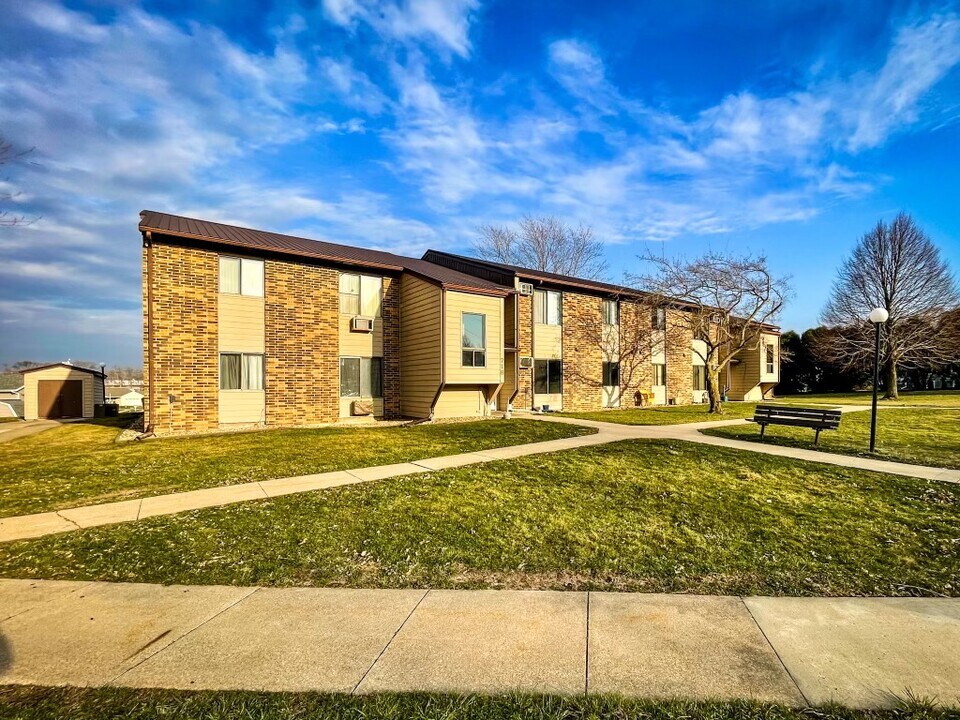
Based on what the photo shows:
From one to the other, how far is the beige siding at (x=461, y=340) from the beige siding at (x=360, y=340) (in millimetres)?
3113

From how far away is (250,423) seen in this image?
14.6 m

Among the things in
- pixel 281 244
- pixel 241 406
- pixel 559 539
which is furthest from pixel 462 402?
pixel 559 539

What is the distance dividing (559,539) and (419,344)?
1206cm

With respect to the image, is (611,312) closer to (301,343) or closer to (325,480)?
(301,343)

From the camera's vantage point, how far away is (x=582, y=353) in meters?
22.1

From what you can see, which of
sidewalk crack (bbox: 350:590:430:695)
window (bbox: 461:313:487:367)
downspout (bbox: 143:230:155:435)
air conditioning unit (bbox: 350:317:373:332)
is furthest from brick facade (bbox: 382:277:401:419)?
sidewalk crack (bbox: 350:590:430:695)

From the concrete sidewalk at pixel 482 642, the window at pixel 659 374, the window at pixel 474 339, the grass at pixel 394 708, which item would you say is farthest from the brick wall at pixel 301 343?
the window at pixel 659 374

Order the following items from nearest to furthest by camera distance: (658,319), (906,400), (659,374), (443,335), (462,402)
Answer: (443,335) → (462,402) → (658,319) → (659,374) → (906,400)

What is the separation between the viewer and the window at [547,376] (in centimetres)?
2059

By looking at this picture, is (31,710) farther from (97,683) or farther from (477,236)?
(477,236)

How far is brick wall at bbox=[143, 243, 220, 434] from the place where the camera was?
13.3 metres

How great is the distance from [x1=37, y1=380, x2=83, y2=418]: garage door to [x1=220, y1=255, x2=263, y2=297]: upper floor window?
53.5ft

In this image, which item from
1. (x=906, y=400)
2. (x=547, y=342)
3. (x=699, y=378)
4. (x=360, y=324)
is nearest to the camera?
(x=360, y=324)

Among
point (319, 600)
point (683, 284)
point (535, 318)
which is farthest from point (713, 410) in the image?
point (319, 600)
